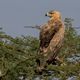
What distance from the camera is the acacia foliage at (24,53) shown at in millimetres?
5623

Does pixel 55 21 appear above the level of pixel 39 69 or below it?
above

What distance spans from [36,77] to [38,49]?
0.69m

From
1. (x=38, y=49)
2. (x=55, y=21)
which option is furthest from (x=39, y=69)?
(x=55, y=21)

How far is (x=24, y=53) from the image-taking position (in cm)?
621

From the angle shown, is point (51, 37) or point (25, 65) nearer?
point (25, 65)

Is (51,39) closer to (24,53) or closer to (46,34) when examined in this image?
(46,34)

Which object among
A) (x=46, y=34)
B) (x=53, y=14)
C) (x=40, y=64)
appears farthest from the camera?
(x=53, y=14)

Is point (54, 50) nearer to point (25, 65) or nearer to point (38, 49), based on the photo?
point (38, 49)

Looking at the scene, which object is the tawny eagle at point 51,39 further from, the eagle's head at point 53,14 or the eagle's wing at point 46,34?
the eagle's head at point 53,14

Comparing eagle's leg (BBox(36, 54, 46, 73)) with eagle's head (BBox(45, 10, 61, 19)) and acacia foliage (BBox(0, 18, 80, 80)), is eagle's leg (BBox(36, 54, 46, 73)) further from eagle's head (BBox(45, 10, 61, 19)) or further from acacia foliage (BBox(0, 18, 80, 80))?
eagle's head (BBox(45, 10, 61, 19))

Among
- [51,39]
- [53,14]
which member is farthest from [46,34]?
[53,14]

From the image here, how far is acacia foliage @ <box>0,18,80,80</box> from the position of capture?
562cm

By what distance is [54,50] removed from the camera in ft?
22.0

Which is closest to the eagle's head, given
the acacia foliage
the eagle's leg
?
the acacia foliage
